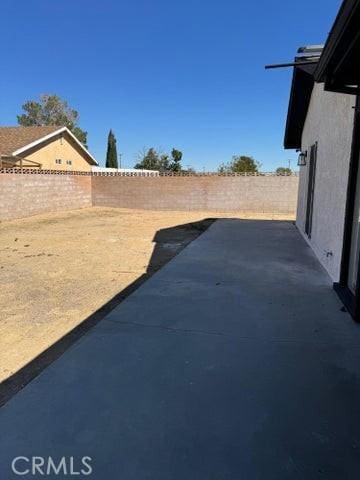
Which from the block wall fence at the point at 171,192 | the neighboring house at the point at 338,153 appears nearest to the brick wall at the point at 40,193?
the block wall fence at the point at 171,192

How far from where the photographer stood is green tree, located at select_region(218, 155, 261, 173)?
1260 inches

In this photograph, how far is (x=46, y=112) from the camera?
124ft

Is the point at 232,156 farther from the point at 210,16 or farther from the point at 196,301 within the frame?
the point at 196,301

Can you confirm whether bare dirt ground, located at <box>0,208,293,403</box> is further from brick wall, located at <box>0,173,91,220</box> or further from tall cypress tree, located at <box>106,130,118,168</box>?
tall cypress tree, located at <box>106,130,118,168</box>

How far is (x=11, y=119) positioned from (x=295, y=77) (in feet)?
127

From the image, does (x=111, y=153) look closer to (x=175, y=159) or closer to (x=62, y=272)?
(x=175, y=159)

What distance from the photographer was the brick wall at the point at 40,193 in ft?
44.9

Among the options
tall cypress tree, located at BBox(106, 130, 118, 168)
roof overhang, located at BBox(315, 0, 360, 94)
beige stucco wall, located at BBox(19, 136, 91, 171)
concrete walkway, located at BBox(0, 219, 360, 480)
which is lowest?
concrete walkway, located at BBox(0, 219, 360, 480)

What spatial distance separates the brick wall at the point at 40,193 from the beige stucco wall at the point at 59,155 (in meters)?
4.54

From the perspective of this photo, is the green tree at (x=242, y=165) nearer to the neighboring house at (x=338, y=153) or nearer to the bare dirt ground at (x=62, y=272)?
the bare dirt ground at (x=62, y=272)

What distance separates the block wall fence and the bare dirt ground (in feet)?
16.9

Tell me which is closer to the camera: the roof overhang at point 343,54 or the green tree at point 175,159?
the roof overhang at point 343,54

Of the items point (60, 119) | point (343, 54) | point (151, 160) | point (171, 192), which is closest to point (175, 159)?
point (151, 160)

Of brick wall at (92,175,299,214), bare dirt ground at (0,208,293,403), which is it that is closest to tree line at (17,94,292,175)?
brick wall at (92,175,299,214)
